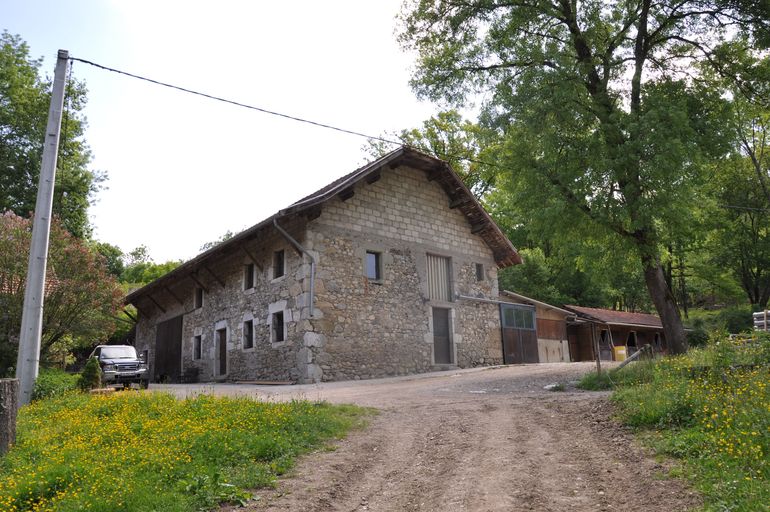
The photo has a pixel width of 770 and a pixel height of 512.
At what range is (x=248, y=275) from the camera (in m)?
19.9

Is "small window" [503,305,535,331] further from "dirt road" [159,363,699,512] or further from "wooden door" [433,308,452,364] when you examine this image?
"dirt road" [159,363,699,512]

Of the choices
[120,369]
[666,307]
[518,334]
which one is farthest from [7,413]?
[518,334]

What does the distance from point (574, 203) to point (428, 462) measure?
835 cm

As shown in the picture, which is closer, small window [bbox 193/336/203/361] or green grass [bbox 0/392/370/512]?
green grass [bbox 0/392/370/512]

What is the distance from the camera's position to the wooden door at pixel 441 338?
62.8 feet

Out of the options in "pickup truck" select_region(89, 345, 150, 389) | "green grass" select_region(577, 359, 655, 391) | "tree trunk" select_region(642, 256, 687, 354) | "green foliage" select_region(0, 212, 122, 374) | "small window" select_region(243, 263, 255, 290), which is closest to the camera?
"green grass" select_region(577, 359, 655, 391)

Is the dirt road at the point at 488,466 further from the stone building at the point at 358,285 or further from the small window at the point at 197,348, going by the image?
the small window at the point at 197,348

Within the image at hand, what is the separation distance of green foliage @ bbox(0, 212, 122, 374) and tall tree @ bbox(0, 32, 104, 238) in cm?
958

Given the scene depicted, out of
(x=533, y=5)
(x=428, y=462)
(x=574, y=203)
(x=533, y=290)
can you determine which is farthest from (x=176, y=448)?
(x=533, y=290)

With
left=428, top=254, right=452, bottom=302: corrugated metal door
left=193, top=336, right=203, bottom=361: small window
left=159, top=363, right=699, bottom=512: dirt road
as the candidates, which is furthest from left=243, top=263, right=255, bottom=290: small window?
left=159, top=363, right=699, bottom=512: dirt road

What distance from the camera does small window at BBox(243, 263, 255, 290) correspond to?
1972 cm

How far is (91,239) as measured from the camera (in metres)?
28.5

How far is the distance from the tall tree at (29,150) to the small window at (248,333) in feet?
36.0

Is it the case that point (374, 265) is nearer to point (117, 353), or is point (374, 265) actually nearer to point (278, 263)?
point (278, 263)
